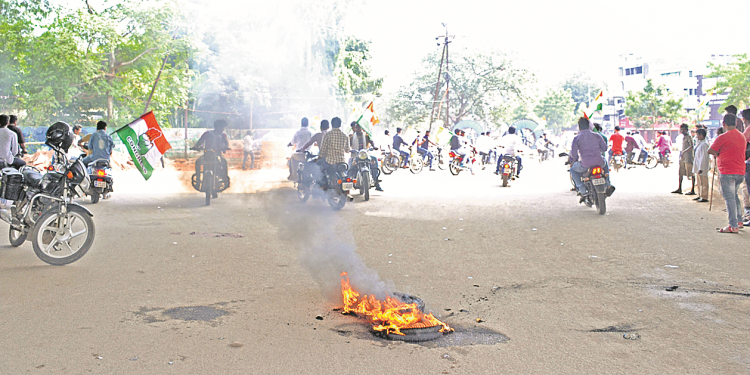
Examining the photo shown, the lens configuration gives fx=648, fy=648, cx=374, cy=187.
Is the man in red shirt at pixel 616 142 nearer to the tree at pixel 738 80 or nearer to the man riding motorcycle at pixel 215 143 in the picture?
the man riding motorcycle at pixel 215 143

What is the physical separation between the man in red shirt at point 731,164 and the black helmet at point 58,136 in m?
8.24

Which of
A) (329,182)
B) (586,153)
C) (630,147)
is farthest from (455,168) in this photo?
(329,182)

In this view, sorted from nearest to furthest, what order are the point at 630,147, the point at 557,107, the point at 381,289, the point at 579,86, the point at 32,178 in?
the point at 381,289
the point at 32,178
the point at 630,147
the point at 557,107
the point at 579,86

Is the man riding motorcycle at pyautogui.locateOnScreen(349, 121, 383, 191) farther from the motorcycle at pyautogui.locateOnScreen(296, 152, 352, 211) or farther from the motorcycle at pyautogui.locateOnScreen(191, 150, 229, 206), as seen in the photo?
the motorcycle at pyautogui.locateOnScreen(191, 150, 229, 206)

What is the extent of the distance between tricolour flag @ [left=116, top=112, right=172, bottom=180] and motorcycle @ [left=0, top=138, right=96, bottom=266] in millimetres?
2255

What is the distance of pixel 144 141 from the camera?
996 cm

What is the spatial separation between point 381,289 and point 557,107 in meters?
81.6

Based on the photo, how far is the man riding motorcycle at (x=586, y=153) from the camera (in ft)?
37.5

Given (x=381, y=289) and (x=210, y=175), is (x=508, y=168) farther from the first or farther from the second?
(x=381, y=289)

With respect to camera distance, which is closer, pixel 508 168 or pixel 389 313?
pixel 389 313

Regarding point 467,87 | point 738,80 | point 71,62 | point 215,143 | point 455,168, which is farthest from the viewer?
point 467,87

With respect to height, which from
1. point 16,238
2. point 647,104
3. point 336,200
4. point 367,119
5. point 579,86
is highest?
point 579,86

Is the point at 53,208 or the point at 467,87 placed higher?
the point at 467,87

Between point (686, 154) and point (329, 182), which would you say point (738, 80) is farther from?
point (329, 182)
